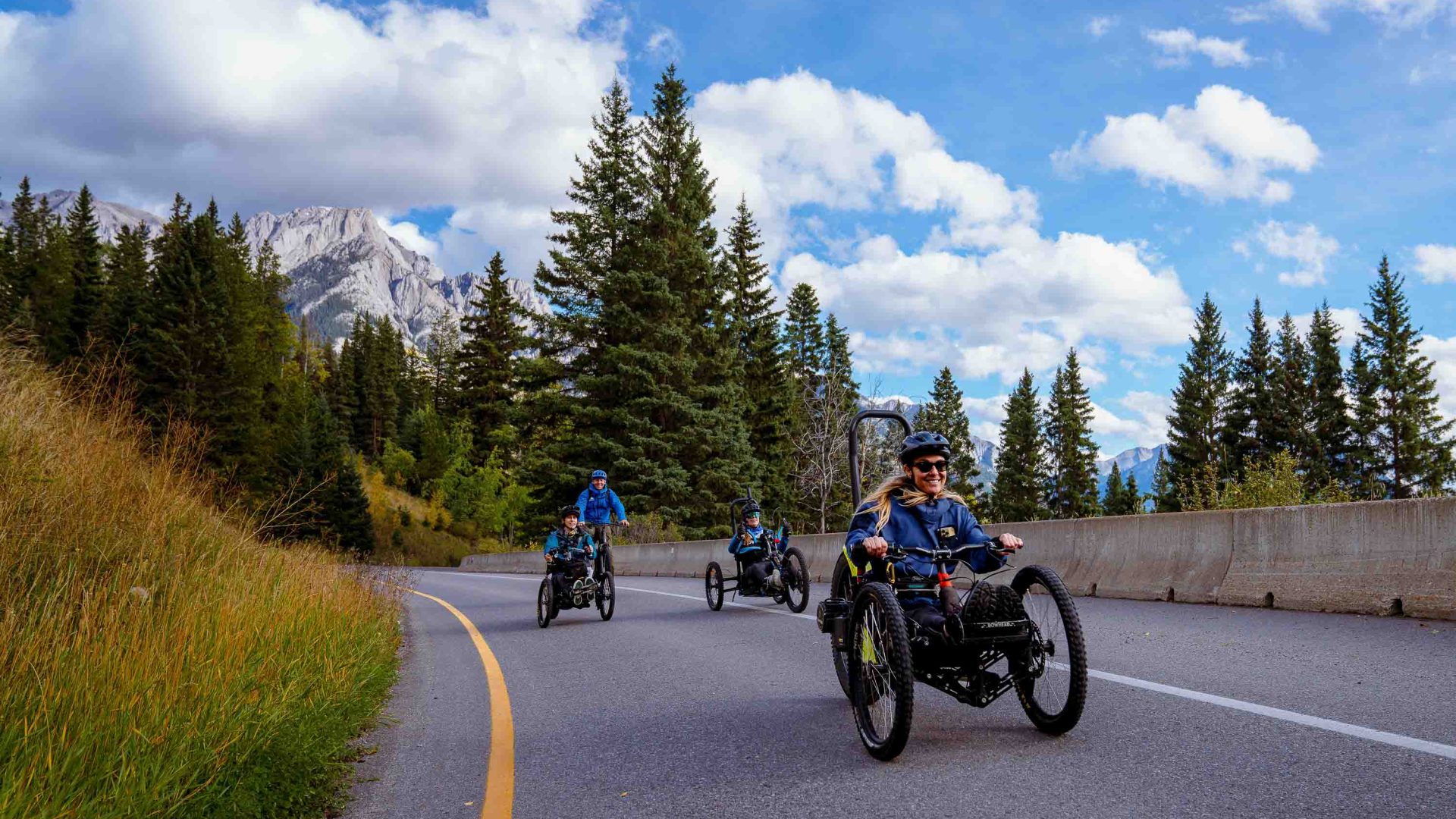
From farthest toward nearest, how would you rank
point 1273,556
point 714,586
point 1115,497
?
point 1115,497, point 714,586, point 1273,556

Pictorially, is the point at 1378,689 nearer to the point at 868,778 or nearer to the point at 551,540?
the point at 868,778

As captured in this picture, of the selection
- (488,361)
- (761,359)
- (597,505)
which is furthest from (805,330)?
(597,505)

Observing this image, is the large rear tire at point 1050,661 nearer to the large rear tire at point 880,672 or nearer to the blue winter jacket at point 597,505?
the large rear tire at point 880,672

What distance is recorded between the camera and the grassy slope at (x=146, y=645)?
3688 mm

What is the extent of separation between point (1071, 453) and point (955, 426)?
1010cm

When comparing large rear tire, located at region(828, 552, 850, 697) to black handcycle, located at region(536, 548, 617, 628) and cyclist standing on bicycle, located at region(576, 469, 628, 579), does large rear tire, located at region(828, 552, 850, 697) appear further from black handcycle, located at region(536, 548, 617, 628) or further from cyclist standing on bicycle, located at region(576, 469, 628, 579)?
cyclist standing on bicycle, located at region(576, 469, 628, 579)

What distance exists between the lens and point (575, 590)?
40.5 feet

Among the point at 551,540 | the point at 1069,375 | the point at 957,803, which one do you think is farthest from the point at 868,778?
the point at 1069,375

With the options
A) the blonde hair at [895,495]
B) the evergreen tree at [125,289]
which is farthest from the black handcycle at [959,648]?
the evergreen tree at [125,289]

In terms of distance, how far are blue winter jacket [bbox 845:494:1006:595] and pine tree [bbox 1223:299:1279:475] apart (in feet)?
207

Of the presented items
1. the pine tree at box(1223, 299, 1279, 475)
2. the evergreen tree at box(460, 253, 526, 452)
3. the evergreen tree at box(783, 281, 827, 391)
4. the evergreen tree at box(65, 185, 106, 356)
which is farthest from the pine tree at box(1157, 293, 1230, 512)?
the evergreen tree at box(65, 185, 106, 356)

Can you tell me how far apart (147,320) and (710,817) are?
201ft

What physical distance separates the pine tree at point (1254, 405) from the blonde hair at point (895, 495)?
63.3 metres

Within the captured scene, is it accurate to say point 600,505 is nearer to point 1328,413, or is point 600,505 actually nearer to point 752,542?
point 752,542
